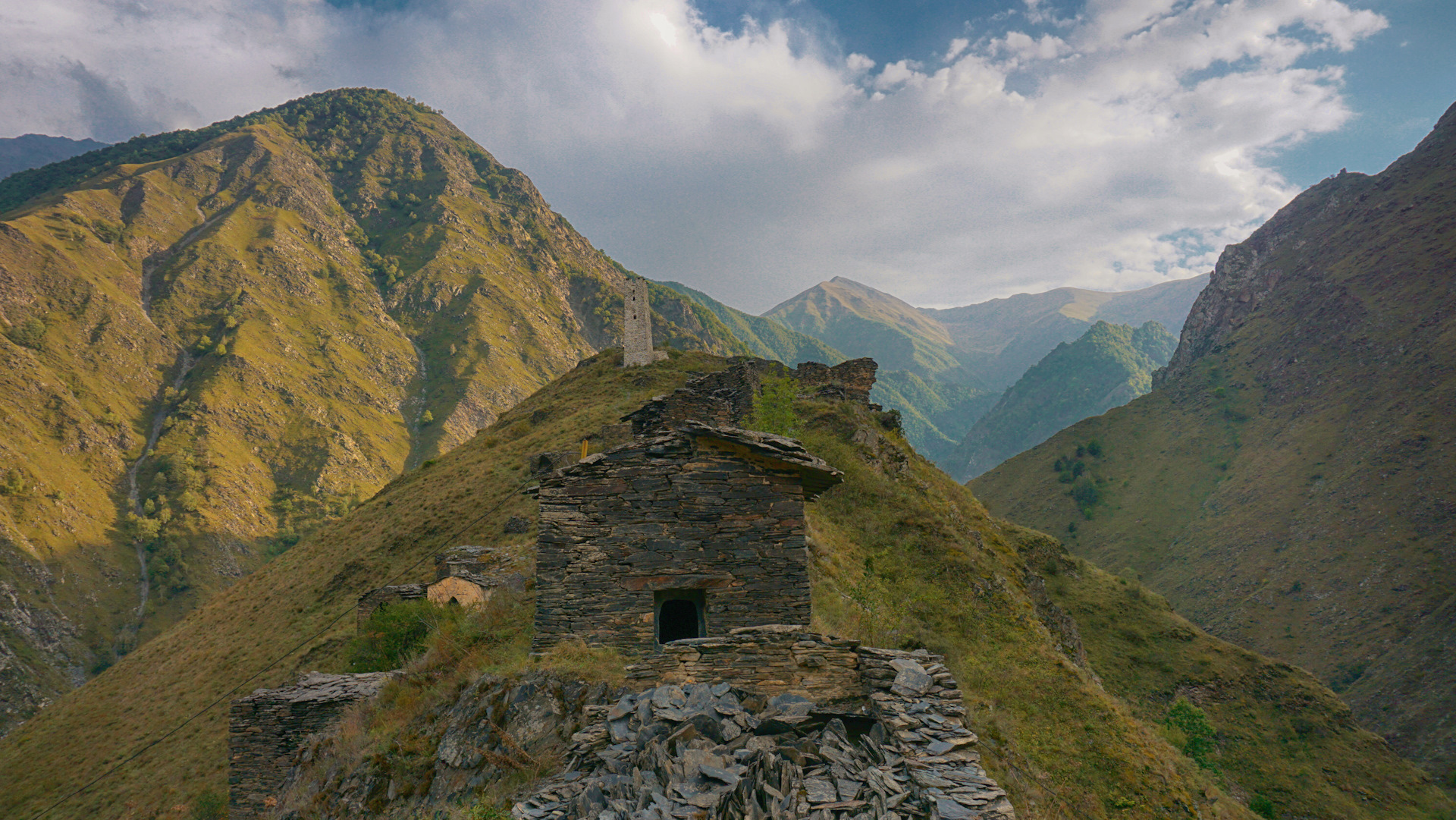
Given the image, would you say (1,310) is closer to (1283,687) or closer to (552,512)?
(552,512)

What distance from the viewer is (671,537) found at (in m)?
10.6

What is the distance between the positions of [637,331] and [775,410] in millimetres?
37142

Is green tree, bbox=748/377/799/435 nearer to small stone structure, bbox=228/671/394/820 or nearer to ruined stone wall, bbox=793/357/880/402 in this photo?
ruined stone wall, bbox=793/357/880/402

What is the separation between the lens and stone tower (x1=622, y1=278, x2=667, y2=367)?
59.6 m

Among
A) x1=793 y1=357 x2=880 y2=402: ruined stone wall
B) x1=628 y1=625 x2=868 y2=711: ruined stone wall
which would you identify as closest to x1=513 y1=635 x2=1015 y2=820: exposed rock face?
x1=628 y1=625 x2=868 y2=711: ruined stone wall

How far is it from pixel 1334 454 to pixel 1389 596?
93.8 feet

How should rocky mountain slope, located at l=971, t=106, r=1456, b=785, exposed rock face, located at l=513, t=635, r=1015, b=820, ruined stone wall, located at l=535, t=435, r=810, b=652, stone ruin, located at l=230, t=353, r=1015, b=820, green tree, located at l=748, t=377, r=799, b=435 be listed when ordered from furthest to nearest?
rocky mountain slope, located at l=971, t=106, r=1456, b=785
green tree, located at l=748, t=377, r=799, b=435
ruined stone wall, located at l=535, t=435, r=810, b=652
stone ruin, located at l=230, t=353, r=1015, b=820
exposed rock face, located at l=513, t=635, r=1015, b=820

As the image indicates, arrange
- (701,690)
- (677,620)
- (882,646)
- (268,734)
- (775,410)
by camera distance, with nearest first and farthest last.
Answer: (701,690) < (677,620) < (882,646) < (268,734) < (775,410)

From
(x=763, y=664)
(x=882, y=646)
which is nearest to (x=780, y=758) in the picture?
(x=763, y=664)

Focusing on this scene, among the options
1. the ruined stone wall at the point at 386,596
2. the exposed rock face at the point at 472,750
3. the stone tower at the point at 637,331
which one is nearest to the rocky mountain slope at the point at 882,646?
the exposed rock face at the point at 472,750

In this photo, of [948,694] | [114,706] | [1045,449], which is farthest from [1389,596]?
[114,706]

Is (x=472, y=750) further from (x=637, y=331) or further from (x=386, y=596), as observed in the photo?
(x=637, y=331)

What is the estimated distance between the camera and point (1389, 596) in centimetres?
6494

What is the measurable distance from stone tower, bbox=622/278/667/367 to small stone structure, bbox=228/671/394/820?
45997 millimetres
